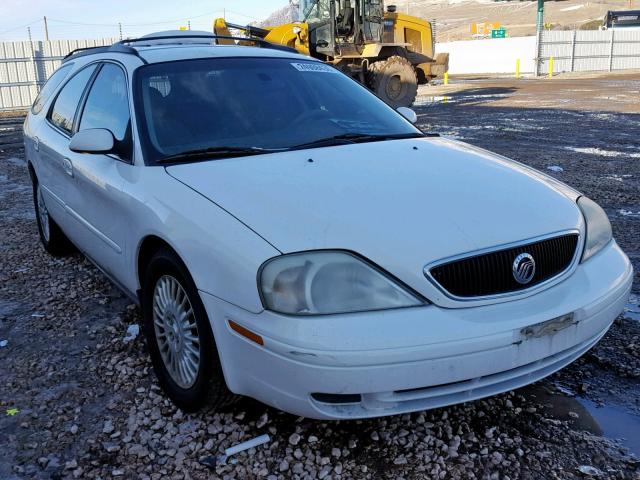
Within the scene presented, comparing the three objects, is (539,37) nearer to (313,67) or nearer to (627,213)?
(627,213)

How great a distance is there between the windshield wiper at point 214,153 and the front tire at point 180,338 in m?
0.49

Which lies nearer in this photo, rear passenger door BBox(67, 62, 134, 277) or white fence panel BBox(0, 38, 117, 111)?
rear passenger door BBox(67, 62, 134, 277)

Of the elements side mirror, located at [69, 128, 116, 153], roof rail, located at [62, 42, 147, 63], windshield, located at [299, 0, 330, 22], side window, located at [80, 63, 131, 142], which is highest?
windshield, located at [299, 0, 330, 22]

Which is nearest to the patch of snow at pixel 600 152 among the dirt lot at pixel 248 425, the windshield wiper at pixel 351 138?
the dirt lot at pixel 248 425

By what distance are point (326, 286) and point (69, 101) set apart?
3.06 meters

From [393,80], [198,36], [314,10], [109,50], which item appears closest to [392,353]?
[109,50]

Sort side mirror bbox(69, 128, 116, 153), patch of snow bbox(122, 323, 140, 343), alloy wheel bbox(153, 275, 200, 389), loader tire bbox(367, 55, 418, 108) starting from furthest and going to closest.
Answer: loader tire bbox(367, 55, 418, 108) < patch of snow bbox(122, 323, 140, 343) < side mirror bbox(69, 128, 116, 153) < alloy wheel bbox(153, 275, 200, 389)

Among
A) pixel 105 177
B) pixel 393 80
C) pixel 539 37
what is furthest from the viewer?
pixel 539 37

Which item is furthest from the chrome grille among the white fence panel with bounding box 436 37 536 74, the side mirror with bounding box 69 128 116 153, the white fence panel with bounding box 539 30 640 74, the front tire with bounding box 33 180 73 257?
the white fence panel with bounding box 436 37 536 74

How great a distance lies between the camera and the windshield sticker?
156 inches

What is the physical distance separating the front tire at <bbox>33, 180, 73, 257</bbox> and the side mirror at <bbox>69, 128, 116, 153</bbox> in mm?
1906

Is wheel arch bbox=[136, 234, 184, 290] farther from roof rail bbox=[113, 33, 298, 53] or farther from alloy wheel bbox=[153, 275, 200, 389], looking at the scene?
roof rail bbox=[113, 33, 298, 53]

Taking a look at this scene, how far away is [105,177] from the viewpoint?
3.38m

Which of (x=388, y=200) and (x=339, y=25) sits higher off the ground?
(x=339, y=25)
